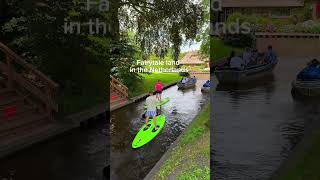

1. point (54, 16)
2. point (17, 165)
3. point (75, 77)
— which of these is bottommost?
point (17, 165)

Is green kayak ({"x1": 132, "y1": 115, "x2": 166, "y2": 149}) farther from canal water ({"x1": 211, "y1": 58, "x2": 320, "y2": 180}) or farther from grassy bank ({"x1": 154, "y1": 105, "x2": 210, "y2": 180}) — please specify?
canal water ({"x1": 211, "y1": 58, "x2": 320, "y2": 180})

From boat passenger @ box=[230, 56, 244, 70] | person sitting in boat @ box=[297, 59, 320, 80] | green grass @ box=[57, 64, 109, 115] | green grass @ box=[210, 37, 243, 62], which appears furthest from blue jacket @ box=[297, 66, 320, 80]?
green grass @ box=[210, 37, 243, 62]

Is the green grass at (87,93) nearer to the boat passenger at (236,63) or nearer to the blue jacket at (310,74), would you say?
the boat passenger at (236,63)

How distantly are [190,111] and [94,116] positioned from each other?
5.57 m

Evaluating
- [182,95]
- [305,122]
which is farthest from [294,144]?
[182,95]

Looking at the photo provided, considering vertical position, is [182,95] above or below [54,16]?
below

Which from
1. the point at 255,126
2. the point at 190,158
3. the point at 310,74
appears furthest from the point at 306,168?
the point at 310,74

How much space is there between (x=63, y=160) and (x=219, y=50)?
26292 millimetres

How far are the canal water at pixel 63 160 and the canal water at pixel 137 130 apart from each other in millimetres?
520

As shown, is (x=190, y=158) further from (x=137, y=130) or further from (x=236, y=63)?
(x=236, y=63)

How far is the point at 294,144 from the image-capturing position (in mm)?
13953

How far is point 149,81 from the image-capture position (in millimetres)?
30500

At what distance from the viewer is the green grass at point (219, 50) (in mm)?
37347

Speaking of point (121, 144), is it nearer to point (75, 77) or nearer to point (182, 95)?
point (75, 77)
